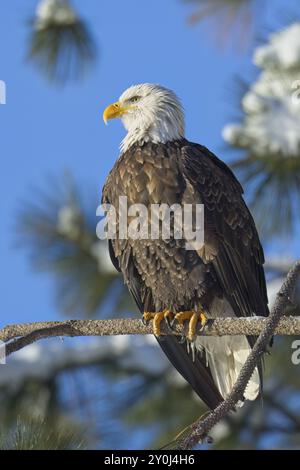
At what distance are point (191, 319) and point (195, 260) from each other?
0.36 meters

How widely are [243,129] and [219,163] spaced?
0.94 metres

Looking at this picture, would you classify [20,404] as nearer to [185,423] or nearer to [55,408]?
[55,408]

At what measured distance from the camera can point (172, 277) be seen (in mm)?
4680

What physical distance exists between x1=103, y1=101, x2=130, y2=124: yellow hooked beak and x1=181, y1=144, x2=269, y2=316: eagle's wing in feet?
2.08

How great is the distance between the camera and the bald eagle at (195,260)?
462cm

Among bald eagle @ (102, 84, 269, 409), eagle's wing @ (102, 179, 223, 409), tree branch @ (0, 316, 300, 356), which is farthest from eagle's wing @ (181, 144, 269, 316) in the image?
tree branch @ (0, 316, 300, 356)

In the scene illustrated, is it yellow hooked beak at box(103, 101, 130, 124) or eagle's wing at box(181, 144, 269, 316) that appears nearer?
eagle's wing at box(181, 144, 269, 316)

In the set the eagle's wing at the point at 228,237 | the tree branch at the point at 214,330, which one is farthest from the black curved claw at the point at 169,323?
the tree branch at the point at 214,330

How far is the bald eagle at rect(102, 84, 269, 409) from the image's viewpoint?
15.2 ft

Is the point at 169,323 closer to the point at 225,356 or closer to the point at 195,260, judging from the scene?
the point at 195,260

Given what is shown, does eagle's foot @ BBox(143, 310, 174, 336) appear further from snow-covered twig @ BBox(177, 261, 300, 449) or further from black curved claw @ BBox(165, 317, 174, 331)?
snow-covered twig @ BBox(177, 261, 300, 449)

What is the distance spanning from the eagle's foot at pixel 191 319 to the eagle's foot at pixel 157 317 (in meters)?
0.04
